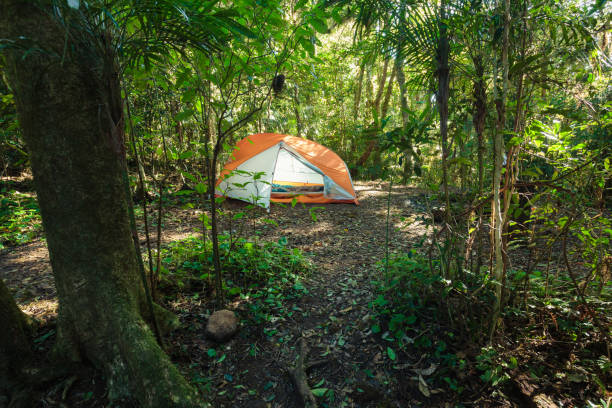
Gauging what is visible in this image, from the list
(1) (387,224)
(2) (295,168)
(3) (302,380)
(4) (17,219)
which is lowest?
(3) (302,380)

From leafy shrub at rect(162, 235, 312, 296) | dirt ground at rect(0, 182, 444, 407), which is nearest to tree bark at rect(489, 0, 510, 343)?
dirt ground at rect(0, 182, 444, 407)

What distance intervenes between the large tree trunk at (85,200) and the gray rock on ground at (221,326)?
0.55 m

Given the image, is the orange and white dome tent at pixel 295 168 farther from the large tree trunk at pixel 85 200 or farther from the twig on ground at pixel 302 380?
the large tree trunk at pixel 85 200

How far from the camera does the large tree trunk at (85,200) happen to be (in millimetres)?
1470

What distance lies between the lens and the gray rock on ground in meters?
2.23

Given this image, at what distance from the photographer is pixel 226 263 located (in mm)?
3002

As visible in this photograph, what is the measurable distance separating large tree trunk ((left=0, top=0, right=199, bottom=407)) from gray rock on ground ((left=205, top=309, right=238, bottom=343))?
0.55 metres

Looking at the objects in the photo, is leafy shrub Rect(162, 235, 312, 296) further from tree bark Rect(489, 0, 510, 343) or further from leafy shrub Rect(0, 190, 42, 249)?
leafy shrub Rect(0, 190, 42, 249)

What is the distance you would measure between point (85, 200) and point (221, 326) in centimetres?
131

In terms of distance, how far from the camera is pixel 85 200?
5.34 ft

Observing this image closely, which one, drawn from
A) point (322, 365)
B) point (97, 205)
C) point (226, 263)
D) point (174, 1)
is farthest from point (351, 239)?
point (174, 1)

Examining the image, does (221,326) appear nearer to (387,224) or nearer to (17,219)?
(387,224)

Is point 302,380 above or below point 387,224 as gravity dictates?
below

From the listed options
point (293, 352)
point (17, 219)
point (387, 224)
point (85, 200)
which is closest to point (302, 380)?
point (293, 352)
